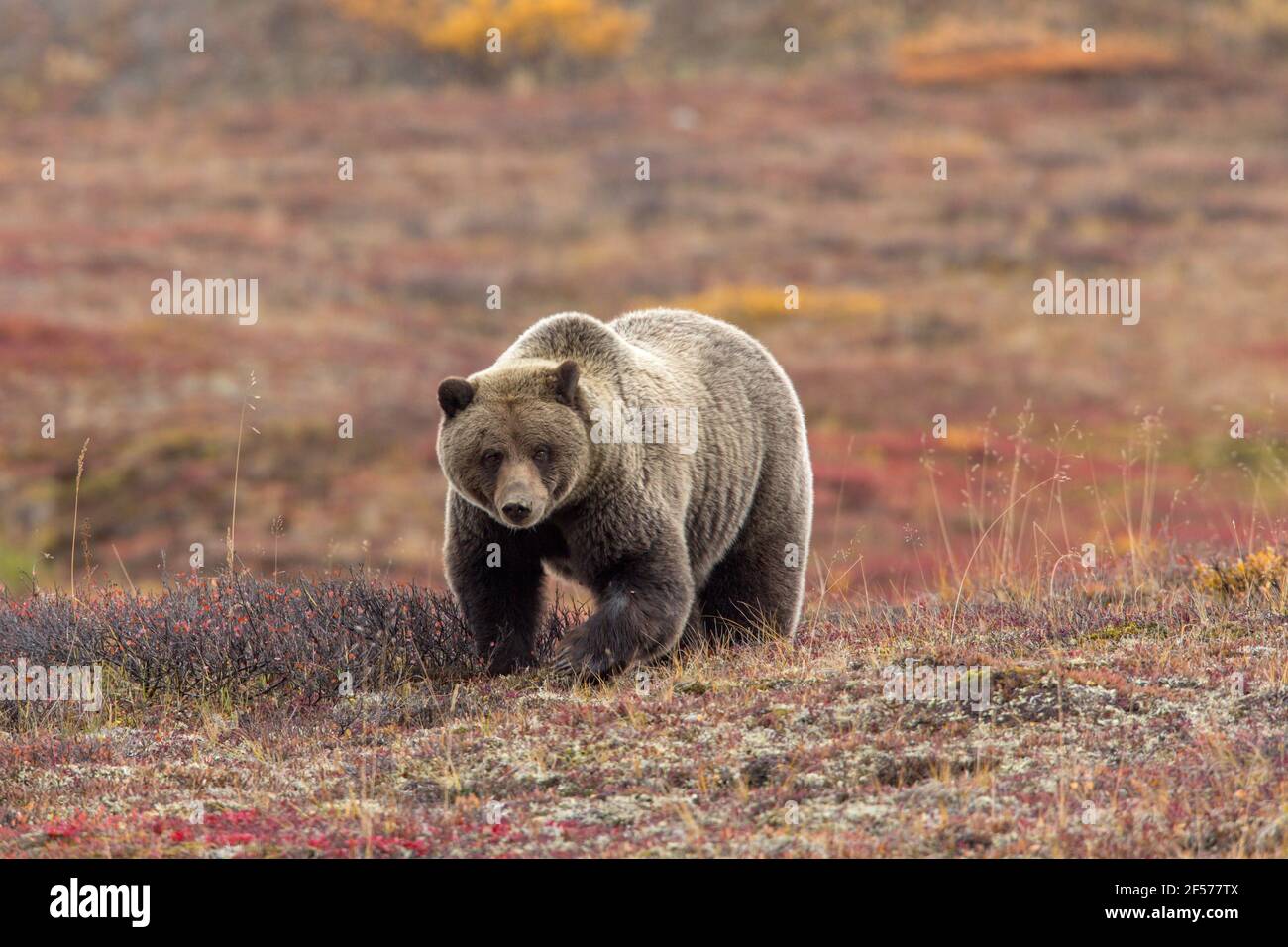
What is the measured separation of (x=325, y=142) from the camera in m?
51.2

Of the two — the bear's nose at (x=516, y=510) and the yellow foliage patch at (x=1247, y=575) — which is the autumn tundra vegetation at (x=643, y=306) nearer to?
the yellow foliage patch at (x=1247, y=575)

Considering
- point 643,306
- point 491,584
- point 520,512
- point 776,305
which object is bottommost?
point 491,584

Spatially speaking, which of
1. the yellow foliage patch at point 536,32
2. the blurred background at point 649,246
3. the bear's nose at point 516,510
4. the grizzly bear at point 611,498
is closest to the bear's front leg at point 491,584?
the grizzly bear at point 611,498

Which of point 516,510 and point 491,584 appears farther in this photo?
point 491,584

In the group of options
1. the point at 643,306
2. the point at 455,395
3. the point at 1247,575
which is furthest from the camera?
the point at 643,306

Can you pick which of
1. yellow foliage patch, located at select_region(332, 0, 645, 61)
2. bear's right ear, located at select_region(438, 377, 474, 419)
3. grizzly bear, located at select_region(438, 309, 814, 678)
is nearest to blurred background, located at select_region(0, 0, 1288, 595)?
yellow foliage patch, located at select_region(332, 0, 645, 61)

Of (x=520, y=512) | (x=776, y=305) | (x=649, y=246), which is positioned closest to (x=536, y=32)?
(x=649, y=246)

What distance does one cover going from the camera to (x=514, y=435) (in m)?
7.94

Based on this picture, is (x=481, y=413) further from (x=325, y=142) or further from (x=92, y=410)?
(x=325, y=142)

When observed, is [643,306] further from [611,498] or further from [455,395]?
[455,395]

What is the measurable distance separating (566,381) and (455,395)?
0.57m

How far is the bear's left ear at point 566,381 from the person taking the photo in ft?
26.6

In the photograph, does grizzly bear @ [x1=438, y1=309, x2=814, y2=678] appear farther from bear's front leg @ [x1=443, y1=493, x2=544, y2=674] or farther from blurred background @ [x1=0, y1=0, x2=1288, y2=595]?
blurred background @ [x1=0, y1=0, x2=1288, y2=595]
